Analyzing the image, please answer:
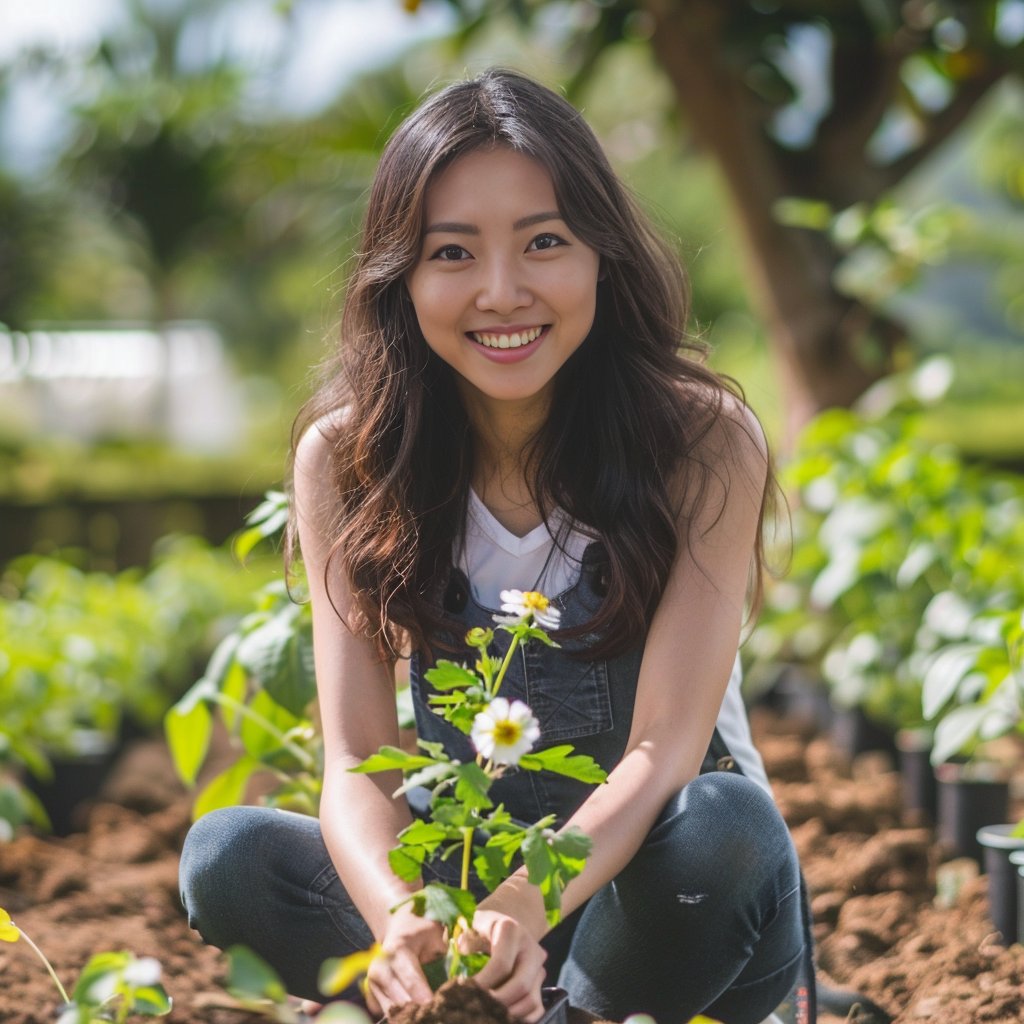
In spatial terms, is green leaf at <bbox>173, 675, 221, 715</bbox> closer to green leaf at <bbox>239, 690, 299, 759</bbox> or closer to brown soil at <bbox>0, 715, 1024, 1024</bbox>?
green leaf at <bbox>239, 690, 299, 759</bbox>

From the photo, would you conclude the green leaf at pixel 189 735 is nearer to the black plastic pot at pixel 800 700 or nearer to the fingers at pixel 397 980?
the fingers at pixel 397 980

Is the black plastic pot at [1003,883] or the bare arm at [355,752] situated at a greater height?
the bare arm at [355,752]

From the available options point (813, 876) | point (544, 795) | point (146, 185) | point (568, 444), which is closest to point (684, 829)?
point (544, 795)

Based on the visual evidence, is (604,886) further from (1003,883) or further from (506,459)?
(1003,883)

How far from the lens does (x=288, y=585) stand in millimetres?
1813

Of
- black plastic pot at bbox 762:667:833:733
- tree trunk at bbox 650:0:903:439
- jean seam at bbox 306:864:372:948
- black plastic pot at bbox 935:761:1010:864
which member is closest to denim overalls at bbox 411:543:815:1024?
jean seam at bbox 306:864:372:948

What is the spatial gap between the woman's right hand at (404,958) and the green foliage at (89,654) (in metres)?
0.91

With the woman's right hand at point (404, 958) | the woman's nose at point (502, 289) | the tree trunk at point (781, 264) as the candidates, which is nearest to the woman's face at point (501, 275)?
the woman's nose at point (502, 289)

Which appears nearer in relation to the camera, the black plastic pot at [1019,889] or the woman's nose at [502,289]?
the woman's nose at [502,289]

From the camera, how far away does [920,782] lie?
2.69 m

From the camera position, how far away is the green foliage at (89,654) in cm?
284

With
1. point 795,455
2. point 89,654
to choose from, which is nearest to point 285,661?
point 89,654

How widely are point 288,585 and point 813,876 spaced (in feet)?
3.37

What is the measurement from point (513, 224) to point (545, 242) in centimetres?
4
